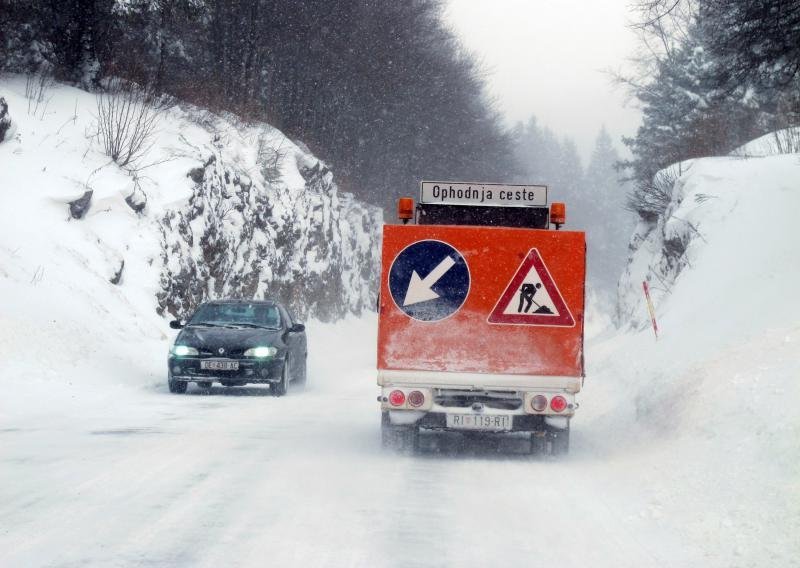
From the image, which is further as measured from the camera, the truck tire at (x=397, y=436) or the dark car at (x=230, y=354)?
the dark car at (x=230, y=354)

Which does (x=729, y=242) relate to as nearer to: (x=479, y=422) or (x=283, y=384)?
(x=283, y=384)

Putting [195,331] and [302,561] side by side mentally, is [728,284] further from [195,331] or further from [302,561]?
[302,561]

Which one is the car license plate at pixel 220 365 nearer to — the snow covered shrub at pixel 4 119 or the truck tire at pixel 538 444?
the truck tire at pixel 538 444

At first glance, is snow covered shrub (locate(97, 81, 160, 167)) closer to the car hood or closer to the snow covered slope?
the car hood

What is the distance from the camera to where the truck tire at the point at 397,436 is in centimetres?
1152

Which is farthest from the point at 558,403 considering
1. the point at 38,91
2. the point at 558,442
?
the point at 38,91

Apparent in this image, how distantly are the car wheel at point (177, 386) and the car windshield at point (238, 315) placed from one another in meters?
1.32

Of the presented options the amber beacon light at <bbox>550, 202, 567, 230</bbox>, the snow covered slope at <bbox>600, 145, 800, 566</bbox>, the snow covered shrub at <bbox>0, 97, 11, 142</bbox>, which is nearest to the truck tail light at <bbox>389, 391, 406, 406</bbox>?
the snow covered slope at <bbox>600, 145, 800, 566</bbox>

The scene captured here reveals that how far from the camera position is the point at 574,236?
1098 centimetres

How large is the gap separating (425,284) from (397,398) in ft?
4.04

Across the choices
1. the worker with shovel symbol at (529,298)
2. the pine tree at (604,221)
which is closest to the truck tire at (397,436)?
the worker with shovel symbol at (529,298)

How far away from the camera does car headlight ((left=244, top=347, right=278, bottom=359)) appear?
17891 mm

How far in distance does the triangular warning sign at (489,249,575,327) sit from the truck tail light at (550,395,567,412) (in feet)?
2.51

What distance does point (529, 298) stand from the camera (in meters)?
11.0
